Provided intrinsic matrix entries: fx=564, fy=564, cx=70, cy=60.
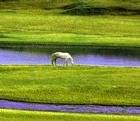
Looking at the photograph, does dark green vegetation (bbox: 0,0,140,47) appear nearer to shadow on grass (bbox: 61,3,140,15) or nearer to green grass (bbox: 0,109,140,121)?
shadow on grass (bbox: 61,3,140,15)

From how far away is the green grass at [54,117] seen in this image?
98.4ft

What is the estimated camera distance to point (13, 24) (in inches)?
4107

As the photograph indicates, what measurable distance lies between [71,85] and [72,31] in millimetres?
53882

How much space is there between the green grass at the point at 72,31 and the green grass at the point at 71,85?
30419mm

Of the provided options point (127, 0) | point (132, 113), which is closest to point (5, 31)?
point (132, 113)

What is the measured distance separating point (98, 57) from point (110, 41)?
17.2 metres

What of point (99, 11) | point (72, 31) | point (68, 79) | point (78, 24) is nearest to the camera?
point (68, 79)

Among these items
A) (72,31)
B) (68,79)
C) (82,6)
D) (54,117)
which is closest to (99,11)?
(82,6)

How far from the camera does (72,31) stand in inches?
3713

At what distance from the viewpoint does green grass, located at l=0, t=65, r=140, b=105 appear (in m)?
37.6

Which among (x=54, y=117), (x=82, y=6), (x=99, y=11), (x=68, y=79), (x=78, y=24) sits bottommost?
(x=99, y=11)

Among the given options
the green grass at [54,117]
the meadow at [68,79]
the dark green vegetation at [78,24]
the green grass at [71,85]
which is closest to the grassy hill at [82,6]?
the dark green vegetation at [78,24]

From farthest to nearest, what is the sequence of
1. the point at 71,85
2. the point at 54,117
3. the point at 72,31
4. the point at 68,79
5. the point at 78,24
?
the point at 78,24
the point at 72,31
the point at 68,79
the point at 71,85
the point at 54,117

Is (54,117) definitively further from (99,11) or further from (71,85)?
(99,11)
